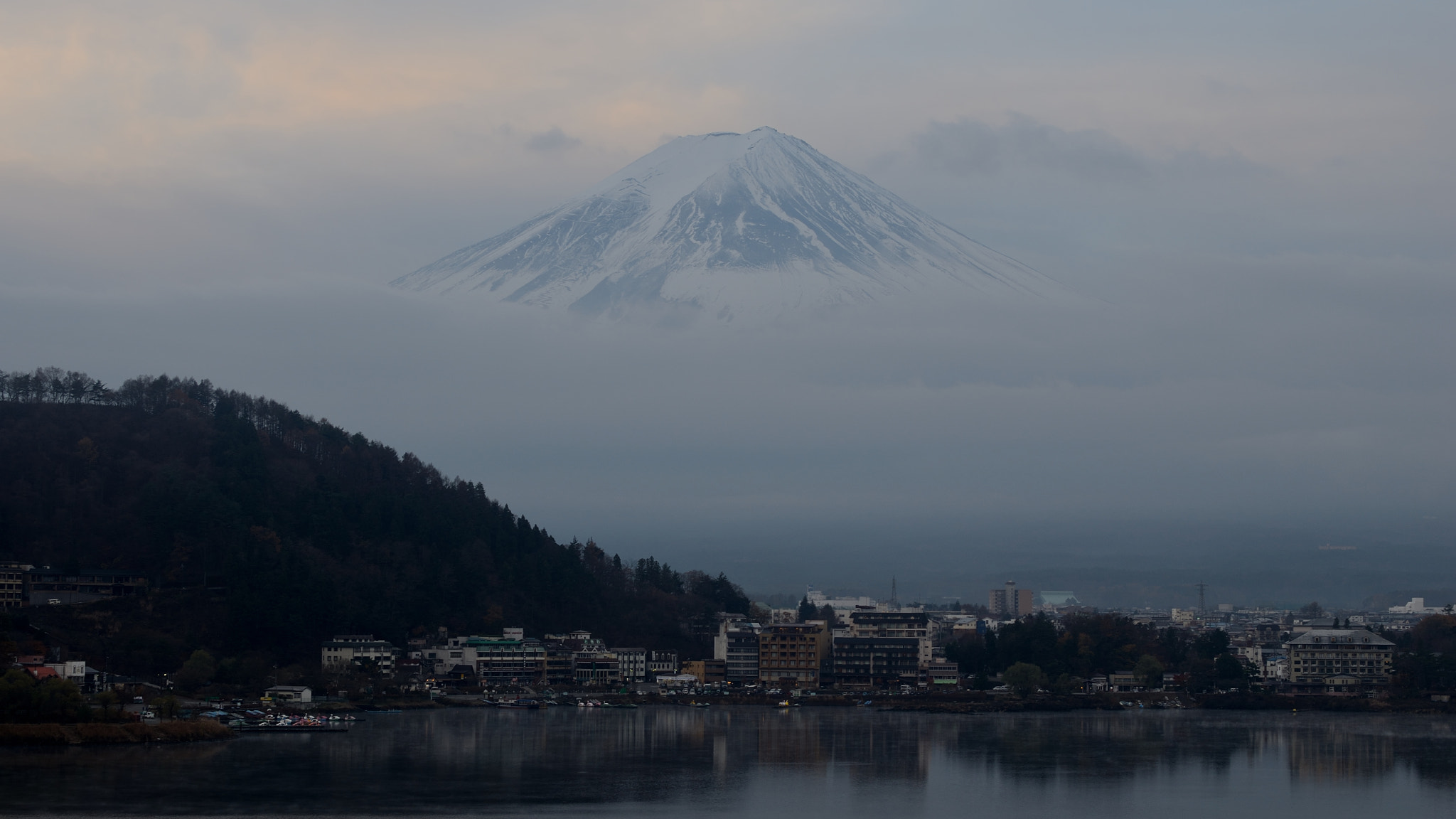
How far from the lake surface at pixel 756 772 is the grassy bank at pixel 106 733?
95cm

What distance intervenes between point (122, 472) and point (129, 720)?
92.2 ft

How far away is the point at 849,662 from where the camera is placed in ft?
232

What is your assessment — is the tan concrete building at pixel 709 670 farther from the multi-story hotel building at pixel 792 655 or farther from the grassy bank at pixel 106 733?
the grassy bank at pixel 106 733

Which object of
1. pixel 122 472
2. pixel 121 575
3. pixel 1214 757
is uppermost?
pixel 122 472

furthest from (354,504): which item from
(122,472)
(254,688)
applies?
(254,688)

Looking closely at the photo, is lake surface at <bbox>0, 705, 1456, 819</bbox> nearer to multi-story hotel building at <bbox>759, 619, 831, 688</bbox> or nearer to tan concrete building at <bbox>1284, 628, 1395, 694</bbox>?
tan concrete building at <bbox>1284, 628, 1395, 694</bbox>

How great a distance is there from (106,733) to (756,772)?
15.9 meters

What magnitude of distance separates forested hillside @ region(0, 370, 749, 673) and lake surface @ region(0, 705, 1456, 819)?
424 inches

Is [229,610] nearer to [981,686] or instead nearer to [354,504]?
[354,504]

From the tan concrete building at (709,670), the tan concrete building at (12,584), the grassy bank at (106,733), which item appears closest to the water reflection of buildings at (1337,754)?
the tan concrete building at (709,670)

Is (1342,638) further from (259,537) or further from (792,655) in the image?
(259,537)

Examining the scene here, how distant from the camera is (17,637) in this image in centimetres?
5147

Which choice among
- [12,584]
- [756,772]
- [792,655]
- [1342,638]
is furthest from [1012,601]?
[756,772]

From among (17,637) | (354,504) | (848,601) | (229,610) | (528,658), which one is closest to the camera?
(17,637)
